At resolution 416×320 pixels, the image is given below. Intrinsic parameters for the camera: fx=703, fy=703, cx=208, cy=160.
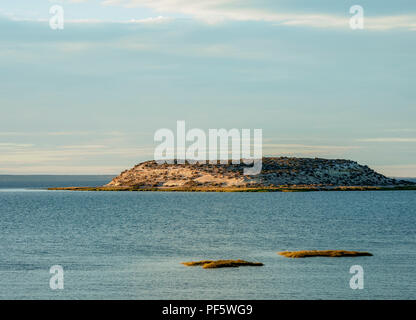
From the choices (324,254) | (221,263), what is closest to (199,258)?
(221,263)

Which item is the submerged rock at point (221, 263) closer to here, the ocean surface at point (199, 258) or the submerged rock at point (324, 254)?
the ocean surface at point (199, 258)

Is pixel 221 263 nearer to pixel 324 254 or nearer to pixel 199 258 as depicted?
pixel 199 258

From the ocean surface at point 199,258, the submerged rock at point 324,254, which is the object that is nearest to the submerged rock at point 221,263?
the ocean surface at point 199,258

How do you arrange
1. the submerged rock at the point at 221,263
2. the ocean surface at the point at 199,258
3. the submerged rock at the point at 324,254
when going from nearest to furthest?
1. the ocean surface at the point at 199,258
2. the submerged rock at the point at 221,263
3. the submerged rock at the point at 324,254

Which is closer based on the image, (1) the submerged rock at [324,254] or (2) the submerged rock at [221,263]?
(2) the submerged rock at [221,263]

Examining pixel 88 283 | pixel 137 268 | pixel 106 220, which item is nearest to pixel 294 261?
pixel 137 268

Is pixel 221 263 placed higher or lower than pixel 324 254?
higher

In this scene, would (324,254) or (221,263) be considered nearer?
(221,263)

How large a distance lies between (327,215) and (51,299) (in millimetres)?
85215

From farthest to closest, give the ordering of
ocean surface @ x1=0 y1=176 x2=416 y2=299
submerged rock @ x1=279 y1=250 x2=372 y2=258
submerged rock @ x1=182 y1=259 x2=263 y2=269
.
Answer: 1. submerged rock @ x1=279 y1=250 x2=372 y2=258
2. submerged rock @ x1=182 y1=259 x2=263 y2=269
3. ocean surface @ x1=0 y1=176 x2=416 y2=299

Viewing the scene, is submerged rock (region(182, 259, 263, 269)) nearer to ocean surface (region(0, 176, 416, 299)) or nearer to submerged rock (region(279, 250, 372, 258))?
ocean surface (region(0, 176, 416, 299))

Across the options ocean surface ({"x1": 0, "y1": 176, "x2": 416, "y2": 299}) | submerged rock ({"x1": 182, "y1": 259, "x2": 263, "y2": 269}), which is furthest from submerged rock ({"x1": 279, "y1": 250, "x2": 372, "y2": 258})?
submerged rock ({"x1": 182, "y1": 259, "x2": 263, "y2": 269})
